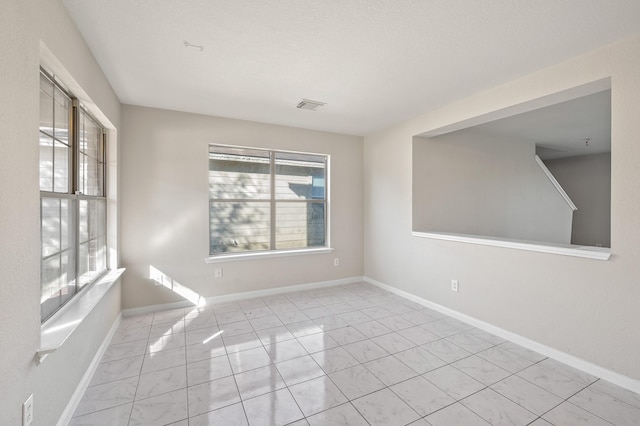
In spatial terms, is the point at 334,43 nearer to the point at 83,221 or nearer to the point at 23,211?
the point at 23,211

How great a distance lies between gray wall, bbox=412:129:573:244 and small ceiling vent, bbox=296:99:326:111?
1400 mm

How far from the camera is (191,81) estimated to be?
271 cm

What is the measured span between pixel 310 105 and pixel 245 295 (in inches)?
104

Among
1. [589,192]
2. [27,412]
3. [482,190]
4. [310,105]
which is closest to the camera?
[27,412]

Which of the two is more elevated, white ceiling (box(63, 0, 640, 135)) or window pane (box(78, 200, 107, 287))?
white ceiling (box(63, 0, 640, 135))

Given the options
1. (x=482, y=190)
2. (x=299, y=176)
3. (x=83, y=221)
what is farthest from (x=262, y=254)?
(x=482, y=190)

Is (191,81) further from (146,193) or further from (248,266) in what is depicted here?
(248,266)

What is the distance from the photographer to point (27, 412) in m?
1.27

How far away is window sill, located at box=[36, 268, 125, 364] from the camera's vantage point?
4.69ft

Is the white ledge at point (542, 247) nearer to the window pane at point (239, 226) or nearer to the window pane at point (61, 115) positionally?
the window pane at point (239, 226)

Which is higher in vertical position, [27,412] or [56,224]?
[56,224]

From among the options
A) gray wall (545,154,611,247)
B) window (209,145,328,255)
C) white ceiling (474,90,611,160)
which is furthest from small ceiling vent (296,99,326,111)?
gray wall (545,154,611,247)

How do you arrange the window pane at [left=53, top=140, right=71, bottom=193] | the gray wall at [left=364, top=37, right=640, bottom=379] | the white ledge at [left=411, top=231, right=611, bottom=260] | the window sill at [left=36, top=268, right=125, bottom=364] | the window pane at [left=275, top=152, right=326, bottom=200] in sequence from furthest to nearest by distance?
the window pane at [left=275, top=152, right=326, bottom=200] → the white ledge at [left=411, top=231, right=611, bottom=260] → the gray wall at [left=364, top=37, right=640, bottom=379] → the window pane at [left=53, top=140, right=71, bottom=193] → the window sill at [left=36, top=268, right=125, bottom=364]

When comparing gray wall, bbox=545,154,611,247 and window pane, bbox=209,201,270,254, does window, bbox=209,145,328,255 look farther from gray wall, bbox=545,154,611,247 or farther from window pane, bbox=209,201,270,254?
gray wall, bbox=545,154,611,247
